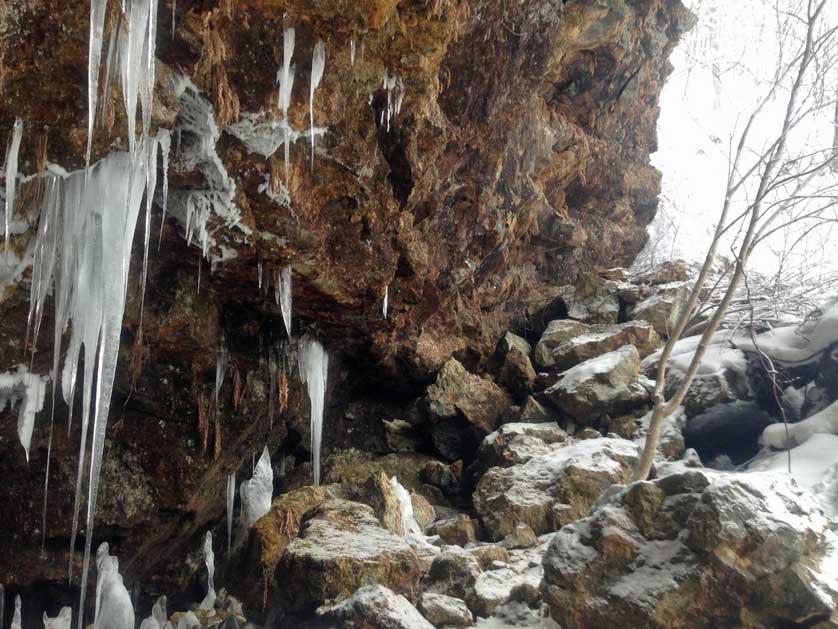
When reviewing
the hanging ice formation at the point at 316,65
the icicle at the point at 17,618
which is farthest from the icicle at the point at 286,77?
the icicle at the point at 17,618

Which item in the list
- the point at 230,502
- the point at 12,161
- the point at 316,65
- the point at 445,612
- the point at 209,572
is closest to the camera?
the point at 12,161

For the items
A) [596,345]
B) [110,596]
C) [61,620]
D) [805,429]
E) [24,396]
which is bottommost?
[61,620]

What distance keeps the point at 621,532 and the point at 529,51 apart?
17.0ft

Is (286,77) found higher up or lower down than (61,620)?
higher up

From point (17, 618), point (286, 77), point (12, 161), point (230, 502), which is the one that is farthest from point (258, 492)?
point (286, 77)

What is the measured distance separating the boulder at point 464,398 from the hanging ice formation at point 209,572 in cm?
340

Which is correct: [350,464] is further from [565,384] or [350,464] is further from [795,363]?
[795,363]

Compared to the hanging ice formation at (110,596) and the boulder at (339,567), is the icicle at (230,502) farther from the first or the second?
the boulder at (339,567)

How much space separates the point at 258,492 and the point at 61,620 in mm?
2367

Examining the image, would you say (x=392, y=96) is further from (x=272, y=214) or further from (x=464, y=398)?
(x=464, y=398)

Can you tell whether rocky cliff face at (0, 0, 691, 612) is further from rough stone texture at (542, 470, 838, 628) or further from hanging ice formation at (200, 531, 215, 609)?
rough stone texture at (542, 470, 838, 628)

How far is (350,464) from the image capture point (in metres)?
8.60

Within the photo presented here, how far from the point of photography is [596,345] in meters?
9.75

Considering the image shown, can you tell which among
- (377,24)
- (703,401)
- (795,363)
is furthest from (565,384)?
(377,24)
